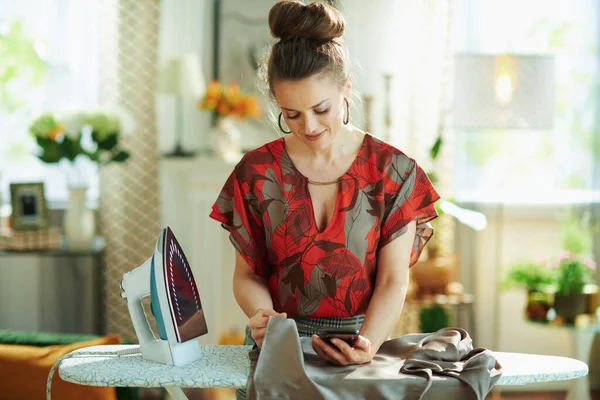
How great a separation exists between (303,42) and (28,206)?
262 centimetres

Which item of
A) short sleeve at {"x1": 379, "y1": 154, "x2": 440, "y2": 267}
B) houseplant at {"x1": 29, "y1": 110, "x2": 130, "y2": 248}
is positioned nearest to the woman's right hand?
short sleeve at {"x1": 379, "y1": 154, "x2": 440, "y2": 267}

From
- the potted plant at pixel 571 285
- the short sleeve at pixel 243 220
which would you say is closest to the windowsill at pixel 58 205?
the potted plant at pixel 571 285

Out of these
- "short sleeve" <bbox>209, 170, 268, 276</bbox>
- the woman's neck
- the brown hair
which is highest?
the brown hair

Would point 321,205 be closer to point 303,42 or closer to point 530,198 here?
point 303,42

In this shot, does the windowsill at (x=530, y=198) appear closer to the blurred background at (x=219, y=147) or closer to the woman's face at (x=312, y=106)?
the blurred background at (x=219, y=147)

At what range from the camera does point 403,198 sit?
1.70 meters

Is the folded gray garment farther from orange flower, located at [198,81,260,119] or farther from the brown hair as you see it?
orange flower, located at [198,81,260,119]

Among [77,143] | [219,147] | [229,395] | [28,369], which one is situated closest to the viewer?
[28,369]

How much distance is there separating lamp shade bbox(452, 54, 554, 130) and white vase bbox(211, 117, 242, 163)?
44.0 inches

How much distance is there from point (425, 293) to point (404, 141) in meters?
0.83

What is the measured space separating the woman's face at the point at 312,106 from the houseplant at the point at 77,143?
2316mm

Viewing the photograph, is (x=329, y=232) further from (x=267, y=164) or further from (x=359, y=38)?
(x=359, y=38)

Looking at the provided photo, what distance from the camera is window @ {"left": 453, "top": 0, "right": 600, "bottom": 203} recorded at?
170 inches

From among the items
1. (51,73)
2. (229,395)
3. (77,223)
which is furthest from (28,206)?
(229,395)
